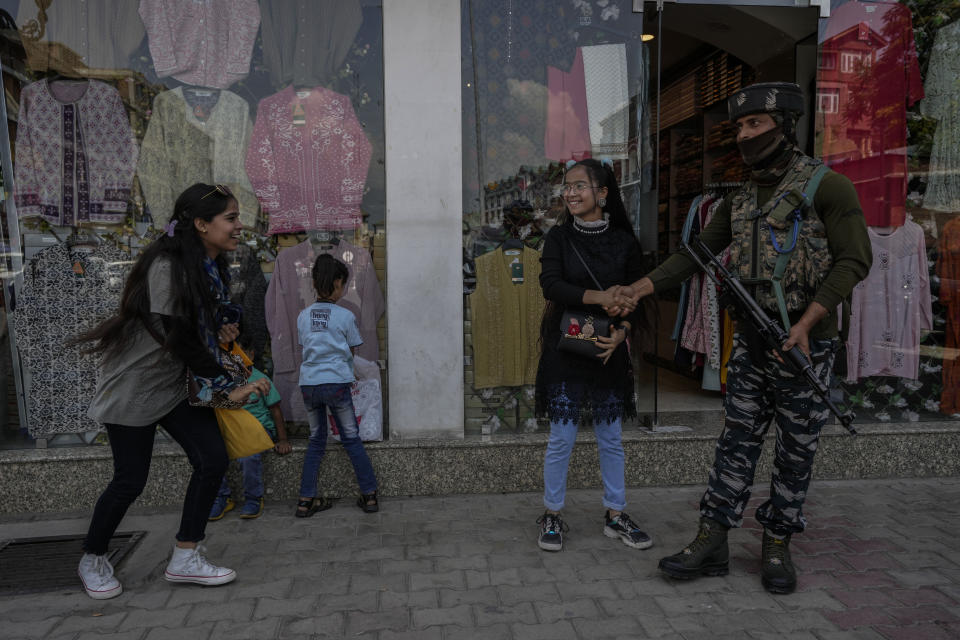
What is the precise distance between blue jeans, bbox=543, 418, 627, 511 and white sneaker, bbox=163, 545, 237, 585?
5.84 feet

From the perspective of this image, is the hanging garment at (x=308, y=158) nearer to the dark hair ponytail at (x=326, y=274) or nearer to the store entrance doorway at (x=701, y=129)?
the dark hair ponytail at (x=326, y=274)

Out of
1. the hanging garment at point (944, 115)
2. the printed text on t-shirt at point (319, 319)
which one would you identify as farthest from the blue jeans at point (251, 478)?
the hanging garment at point (944, 115)

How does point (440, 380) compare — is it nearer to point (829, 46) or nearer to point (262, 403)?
point (262, 403)

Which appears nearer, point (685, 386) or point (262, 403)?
point (262, 403)

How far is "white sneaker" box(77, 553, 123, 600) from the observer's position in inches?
125

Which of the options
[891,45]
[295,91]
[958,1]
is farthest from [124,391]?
[958,1]

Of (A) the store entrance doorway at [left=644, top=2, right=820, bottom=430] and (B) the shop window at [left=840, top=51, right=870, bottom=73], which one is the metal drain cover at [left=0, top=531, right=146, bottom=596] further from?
(B) the shop window at [left=840, top=51, right=870, bottom=73]

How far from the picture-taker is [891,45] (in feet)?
16.8

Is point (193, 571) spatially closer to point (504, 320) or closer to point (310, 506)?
point (310, 506)

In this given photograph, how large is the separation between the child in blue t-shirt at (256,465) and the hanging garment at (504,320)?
1465 mm

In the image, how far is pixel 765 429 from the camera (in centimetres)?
329

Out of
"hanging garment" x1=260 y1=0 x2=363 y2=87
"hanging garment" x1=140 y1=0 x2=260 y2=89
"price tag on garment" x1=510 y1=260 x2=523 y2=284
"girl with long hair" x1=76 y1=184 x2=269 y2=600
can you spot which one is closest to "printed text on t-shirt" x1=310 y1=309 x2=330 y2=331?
"girl with long hair" x1=76 y1=184 x2=269 y2=600

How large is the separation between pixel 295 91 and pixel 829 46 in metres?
4.22

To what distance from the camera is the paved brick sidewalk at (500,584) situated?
2865mm
